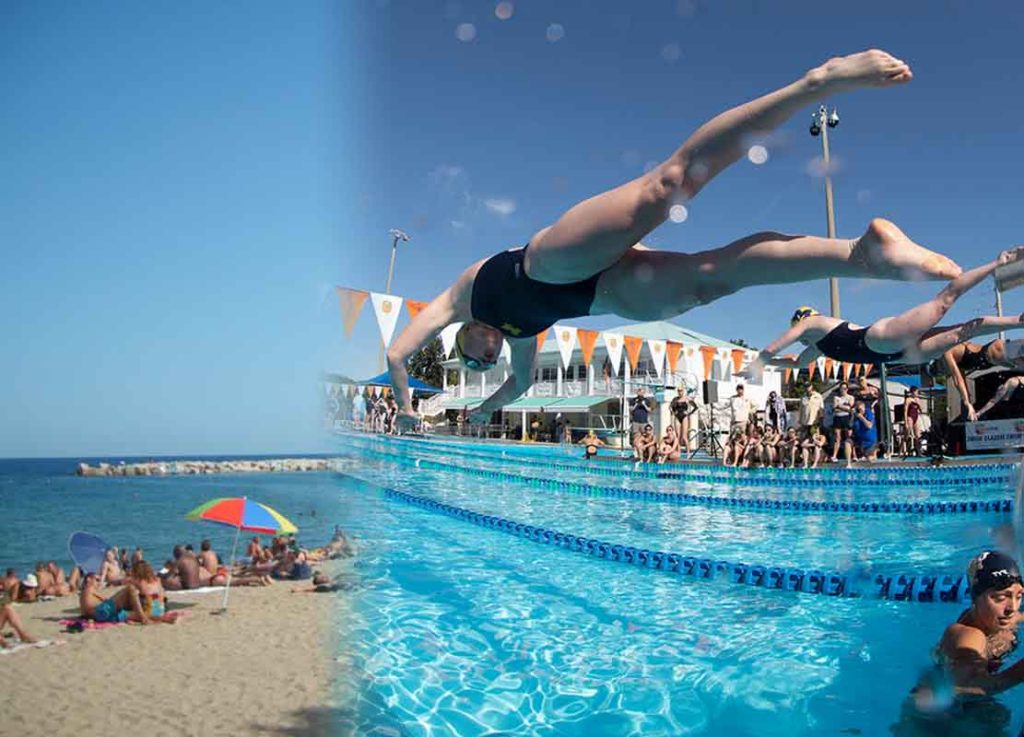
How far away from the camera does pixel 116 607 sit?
7.90 metres

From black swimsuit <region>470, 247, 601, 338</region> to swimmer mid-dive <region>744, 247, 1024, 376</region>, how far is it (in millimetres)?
965

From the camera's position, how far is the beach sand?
430 cm

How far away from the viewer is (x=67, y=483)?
58219mm

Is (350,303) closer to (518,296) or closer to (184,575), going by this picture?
(184,575)

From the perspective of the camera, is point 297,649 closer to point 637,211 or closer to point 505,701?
point 505,701

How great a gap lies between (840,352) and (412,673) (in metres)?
2.50

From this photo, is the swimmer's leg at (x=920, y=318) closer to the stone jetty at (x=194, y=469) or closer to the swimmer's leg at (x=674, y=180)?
the swimmer's leg at (x=674, y=180)

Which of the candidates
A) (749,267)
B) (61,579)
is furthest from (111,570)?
(749,267)

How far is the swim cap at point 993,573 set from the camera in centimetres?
254

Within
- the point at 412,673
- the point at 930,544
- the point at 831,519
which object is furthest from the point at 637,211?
the point at 831,519

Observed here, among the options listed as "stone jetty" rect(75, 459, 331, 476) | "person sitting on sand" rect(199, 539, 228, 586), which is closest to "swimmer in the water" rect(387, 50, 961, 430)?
"person sitting on sand" rect(199, 539, 228, 586)

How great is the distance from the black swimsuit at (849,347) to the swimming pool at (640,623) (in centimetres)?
134

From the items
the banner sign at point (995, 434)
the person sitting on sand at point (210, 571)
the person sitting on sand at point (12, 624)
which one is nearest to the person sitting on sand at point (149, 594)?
the person sitting on sand at point (12, 624)

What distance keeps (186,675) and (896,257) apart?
588 cm
